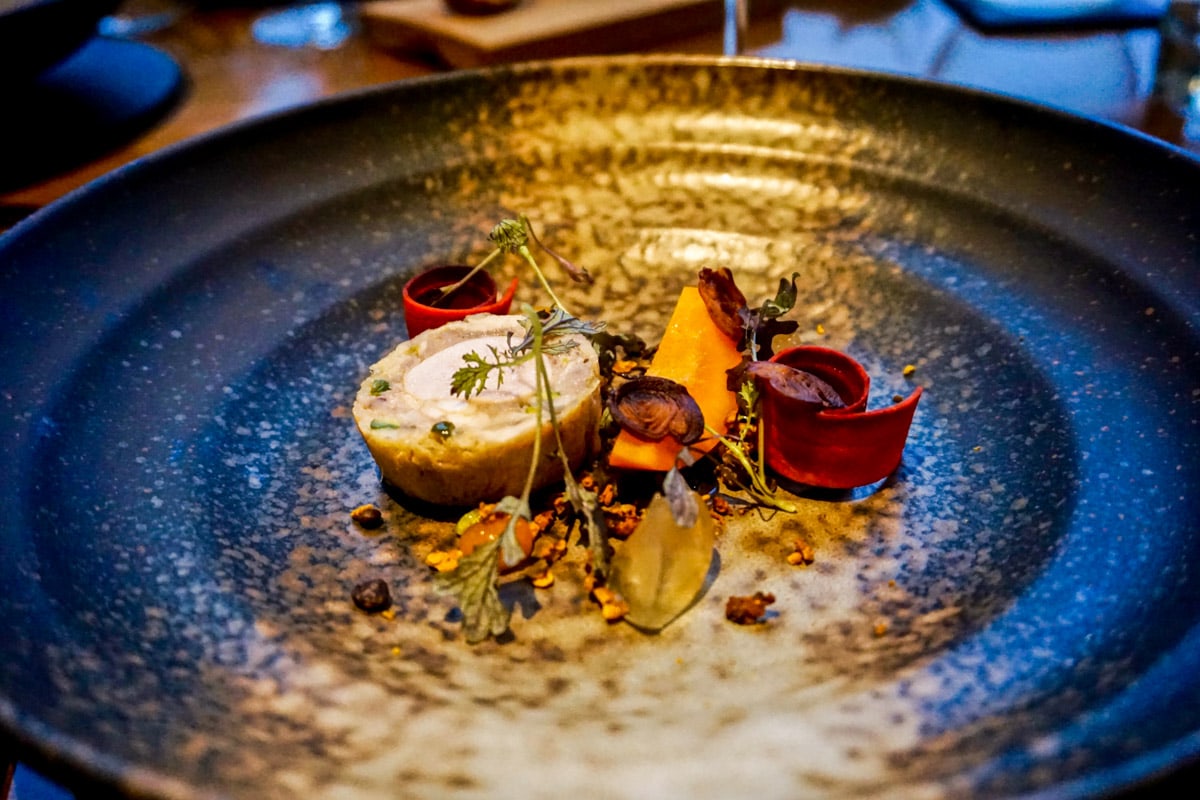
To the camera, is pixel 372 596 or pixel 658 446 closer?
pixel 372 596

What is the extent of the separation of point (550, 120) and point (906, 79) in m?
0.90

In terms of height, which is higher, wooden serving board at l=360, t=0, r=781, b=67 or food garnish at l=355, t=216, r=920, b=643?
wooden serving board at l=360, t=0, r=781, b=67

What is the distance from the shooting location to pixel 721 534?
1623 millimetres

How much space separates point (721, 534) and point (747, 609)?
21 centimetres

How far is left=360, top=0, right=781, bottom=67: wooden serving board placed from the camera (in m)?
2.94

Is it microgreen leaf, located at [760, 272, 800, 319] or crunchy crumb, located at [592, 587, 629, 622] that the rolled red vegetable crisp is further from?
crunchy crumb, located at [592, 587, 629, 622]

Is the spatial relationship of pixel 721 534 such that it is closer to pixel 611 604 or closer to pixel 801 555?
pixel 801 555

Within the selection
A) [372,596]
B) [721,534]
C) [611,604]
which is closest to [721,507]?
[721,534]

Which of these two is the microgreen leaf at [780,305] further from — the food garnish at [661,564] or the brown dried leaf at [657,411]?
the food garnish at [661,564]

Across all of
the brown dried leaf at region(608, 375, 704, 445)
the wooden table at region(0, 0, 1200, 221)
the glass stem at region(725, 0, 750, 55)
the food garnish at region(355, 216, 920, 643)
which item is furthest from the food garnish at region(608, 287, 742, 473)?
the glass stem at region(725, 0, 750, 55)

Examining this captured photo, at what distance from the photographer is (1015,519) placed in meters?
1.55

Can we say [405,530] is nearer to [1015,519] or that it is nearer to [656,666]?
[656,666]

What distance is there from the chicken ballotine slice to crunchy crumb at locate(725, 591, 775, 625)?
0.40 meters

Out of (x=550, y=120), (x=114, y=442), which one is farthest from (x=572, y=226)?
(x=114, y=442)
